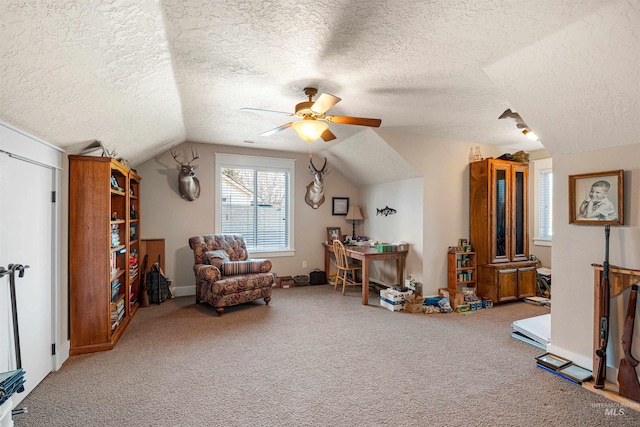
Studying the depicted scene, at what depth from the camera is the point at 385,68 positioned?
246 centimetres

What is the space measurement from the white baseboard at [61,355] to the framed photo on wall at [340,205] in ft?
14.1

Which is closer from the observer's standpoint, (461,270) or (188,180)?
(461,270)

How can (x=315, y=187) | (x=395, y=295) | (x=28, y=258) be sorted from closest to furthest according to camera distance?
(x=28, y=258) < (x=395, y=295) < (x=315, y=187)

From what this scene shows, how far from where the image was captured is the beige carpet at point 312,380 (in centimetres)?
200

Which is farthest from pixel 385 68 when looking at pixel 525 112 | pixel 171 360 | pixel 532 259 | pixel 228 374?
pixel 532 259

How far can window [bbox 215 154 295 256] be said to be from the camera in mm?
5320

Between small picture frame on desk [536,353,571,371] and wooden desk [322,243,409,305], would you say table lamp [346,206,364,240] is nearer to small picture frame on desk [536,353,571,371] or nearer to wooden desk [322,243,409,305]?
wooden desk [322,243,409,305]

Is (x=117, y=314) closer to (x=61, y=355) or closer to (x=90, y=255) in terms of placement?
(x=61, y=355)

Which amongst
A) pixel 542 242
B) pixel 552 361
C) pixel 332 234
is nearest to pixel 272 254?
pixel 332 234

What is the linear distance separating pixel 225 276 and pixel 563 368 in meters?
3.71

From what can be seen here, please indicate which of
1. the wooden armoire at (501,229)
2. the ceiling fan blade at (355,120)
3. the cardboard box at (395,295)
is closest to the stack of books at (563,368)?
the cardboard box at (395,295)

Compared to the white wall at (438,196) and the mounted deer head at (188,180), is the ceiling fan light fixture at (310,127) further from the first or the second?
the mounted deer head at (188,180)

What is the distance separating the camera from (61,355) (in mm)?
2650

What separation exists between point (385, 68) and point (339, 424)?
2572 mm
